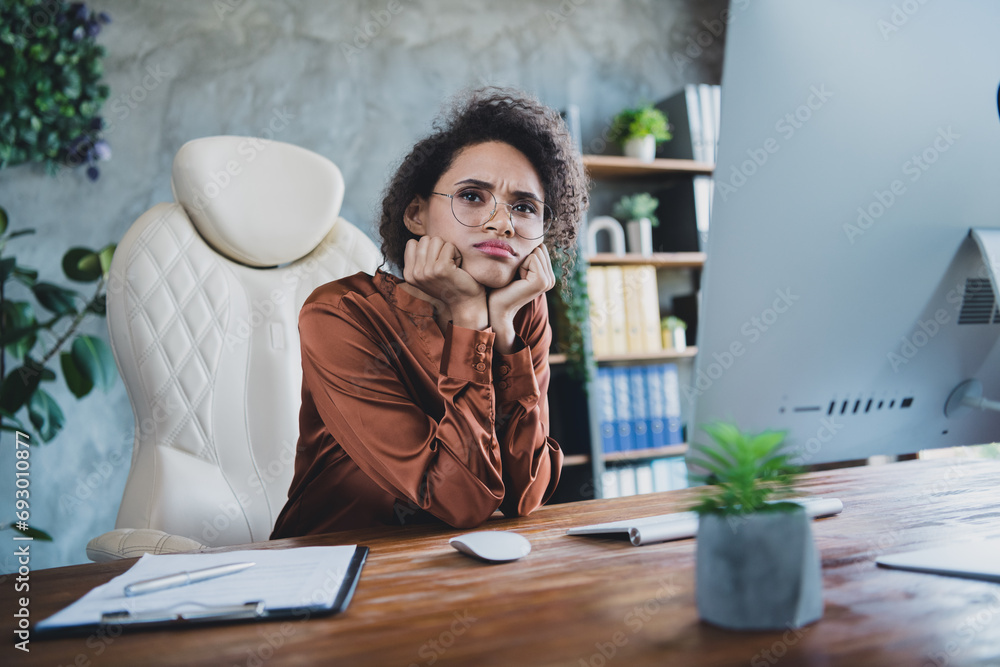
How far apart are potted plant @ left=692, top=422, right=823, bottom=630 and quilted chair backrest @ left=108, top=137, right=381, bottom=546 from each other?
105cm

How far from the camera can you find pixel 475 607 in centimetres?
54

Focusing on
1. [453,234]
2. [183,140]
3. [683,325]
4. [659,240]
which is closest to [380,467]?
[453,234]

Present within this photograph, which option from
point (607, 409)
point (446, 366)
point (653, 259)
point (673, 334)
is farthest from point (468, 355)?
point (673, 334)

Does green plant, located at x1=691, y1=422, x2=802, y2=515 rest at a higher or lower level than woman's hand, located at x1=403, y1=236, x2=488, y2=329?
lower

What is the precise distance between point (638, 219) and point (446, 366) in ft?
7.48

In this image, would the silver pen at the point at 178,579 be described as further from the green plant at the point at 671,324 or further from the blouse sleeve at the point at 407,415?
the green plant at the point at 671,324

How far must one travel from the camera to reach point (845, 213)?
2.04 ft

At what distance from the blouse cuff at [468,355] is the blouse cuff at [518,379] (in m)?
0.08

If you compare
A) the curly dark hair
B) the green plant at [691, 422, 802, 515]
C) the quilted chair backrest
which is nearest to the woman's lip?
the curly dark hair

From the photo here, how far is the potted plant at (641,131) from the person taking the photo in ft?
10.3

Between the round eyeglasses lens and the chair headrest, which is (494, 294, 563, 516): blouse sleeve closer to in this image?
the round eyeglasses lens

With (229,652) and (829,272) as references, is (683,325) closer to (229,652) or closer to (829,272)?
(829,272)

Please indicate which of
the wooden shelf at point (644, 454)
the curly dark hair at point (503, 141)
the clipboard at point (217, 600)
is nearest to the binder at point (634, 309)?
the wooden shelf at point (644, 454)

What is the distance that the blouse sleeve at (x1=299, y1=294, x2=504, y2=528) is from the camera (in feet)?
3.21
